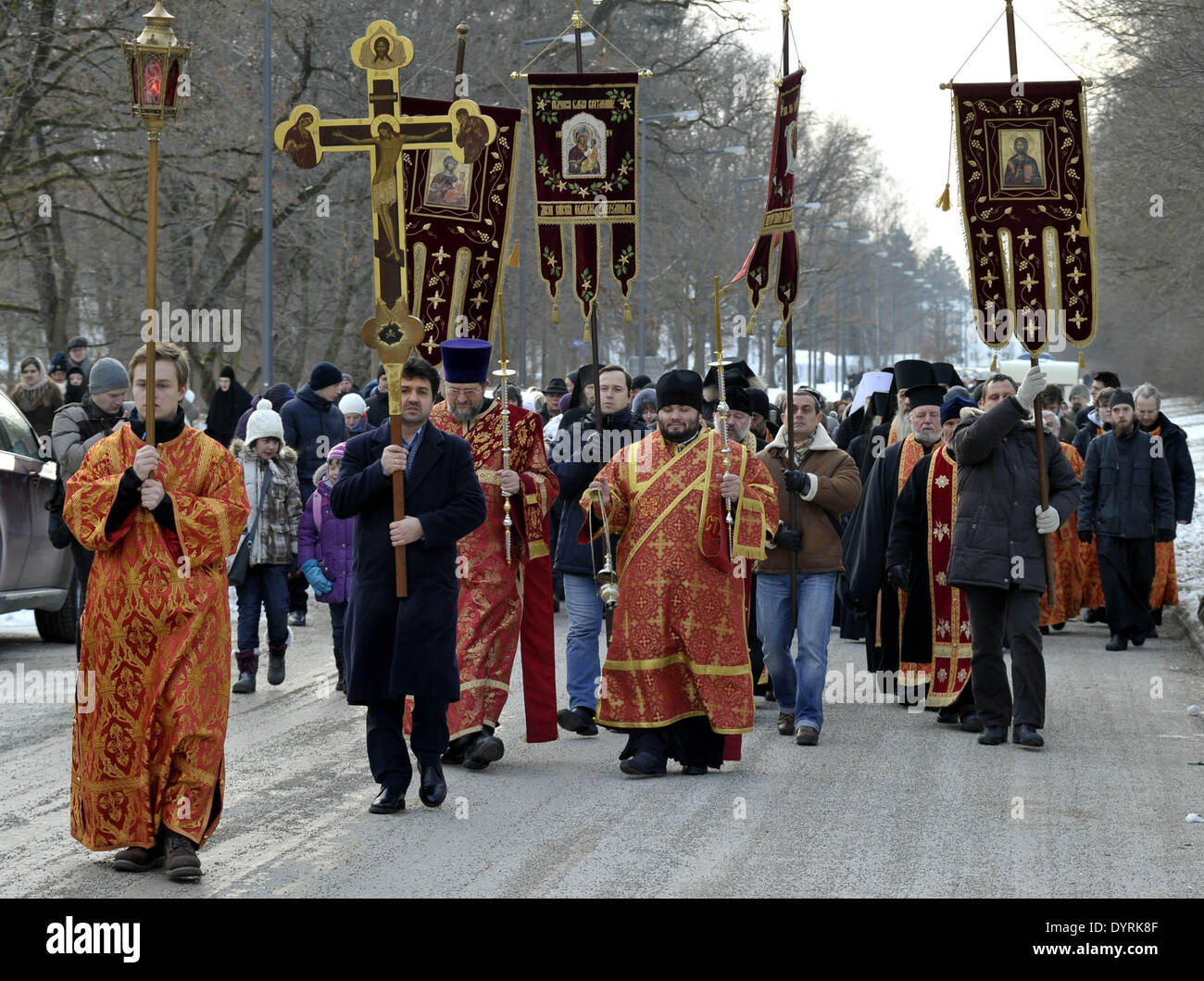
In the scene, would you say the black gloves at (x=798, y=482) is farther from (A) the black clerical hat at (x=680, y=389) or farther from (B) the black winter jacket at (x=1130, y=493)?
(B) the black winter jacket at (x=1130, y=493)

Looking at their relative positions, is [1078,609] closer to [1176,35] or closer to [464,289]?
[464,289]

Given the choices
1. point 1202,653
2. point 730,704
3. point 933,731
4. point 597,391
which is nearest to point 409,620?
point 730,704

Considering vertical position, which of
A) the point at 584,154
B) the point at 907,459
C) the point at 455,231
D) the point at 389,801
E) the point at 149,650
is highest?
the point at 584,154

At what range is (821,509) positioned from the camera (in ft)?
33.8

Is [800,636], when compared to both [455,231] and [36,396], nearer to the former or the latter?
[455,231]

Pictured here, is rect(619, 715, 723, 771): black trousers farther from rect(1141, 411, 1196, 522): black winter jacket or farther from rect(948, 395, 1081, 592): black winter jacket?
rect(1141, 411, 1196, 522): black winter jacket

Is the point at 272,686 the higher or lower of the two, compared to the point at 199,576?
lower

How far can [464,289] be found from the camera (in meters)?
11.8

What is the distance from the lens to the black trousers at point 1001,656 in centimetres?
977

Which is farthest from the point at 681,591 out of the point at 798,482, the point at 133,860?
the point at 133,860

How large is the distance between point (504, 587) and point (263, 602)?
298 centimetres

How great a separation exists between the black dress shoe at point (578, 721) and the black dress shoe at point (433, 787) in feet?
7.16

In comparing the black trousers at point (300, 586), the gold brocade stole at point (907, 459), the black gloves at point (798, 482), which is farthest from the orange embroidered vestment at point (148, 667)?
the black trousers at point (300, 586)

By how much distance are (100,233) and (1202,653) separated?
20.7m
